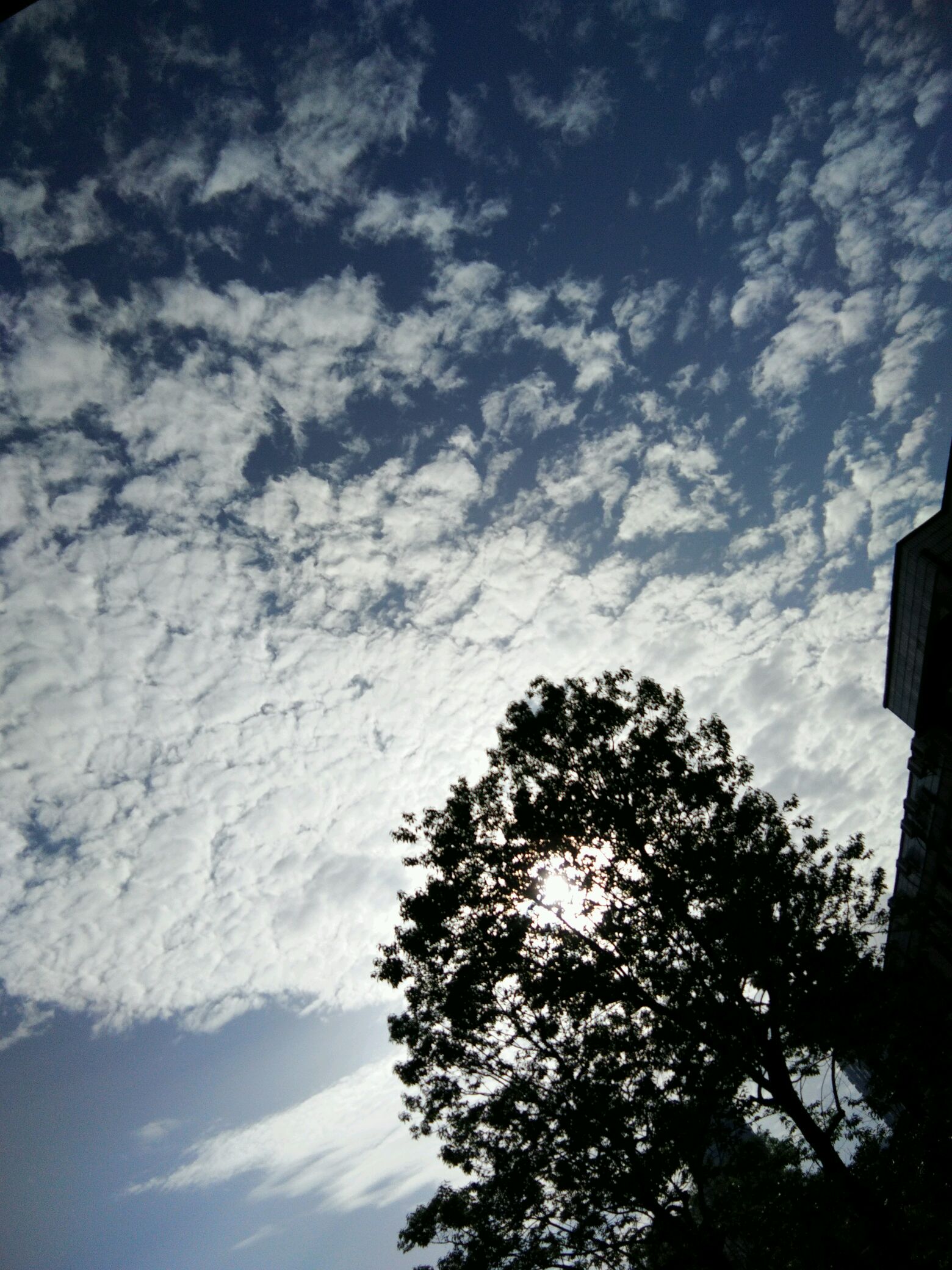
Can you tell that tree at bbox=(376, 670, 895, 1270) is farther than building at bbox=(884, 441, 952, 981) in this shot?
No

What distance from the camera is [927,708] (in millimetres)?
20688

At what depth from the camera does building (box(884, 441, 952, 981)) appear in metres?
18.9

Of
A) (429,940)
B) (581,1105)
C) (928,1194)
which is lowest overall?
(928,1194)

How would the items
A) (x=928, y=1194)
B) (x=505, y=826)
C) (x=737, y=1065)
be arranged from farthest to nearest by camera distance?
(x=505, y=826)
(x=737, y=1065)
(x=928, y=1194)

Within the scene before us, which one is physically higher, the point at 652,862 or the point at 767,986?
the point at 652,862

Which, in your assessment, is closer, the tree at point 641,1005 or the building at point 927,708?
the tree at point 641,1005

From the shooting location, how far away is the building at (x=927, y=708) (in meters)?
18.9

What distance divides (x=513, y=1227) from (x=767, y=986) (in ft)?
24.6

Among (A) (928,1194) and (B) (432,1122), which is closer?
(A) (928,1194)

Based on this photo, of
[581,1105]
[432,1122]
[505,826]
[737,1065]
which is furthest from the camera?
[505,826]

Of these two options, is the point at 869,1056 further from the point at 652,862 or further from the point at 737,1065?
the point at 652,862

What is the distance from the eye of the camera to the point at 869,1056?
12.2 metres

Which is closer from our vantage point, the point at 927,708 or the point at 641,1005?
the point at 641,1005

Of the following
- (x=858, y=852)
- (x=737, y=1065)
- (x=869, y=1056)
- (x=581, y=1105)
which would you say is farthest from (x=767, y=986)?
(x=581, y=1105)
